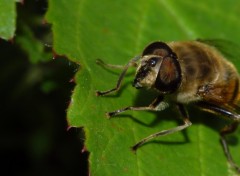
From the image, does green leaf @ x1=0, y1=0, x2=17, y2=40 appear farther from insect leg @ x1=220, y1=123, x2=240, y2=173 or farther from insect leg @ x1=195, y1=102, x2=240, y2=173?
insect leg @ x1=220, y1=123, x2=240, y2=173

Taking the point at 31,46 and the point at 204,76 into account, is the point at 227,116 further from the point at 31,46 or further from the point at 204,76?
the point at 31,46

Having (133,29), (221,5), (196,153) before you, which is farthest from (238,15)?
(196,153)

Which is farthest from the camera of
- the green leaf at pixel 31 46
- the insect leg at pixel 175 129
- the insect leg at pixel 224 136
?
the green leaf at pixel 31 46

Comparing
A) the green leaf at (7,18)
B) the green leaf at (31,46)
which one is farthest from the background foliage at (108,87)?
the green leaf at (7,18)

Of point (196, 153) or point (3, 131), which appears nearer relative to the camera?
point (196, 153)

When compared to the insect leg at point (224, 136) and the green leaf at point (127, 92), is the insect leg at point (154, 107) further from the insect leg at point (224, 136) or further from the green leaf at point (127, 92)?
the insect leg at point (224, 136)

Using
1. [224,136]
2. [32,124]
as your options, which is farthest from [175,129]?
[32,124]

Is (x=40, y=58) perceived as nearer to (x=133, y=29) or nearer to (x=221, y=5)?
(x=133, y=29)
